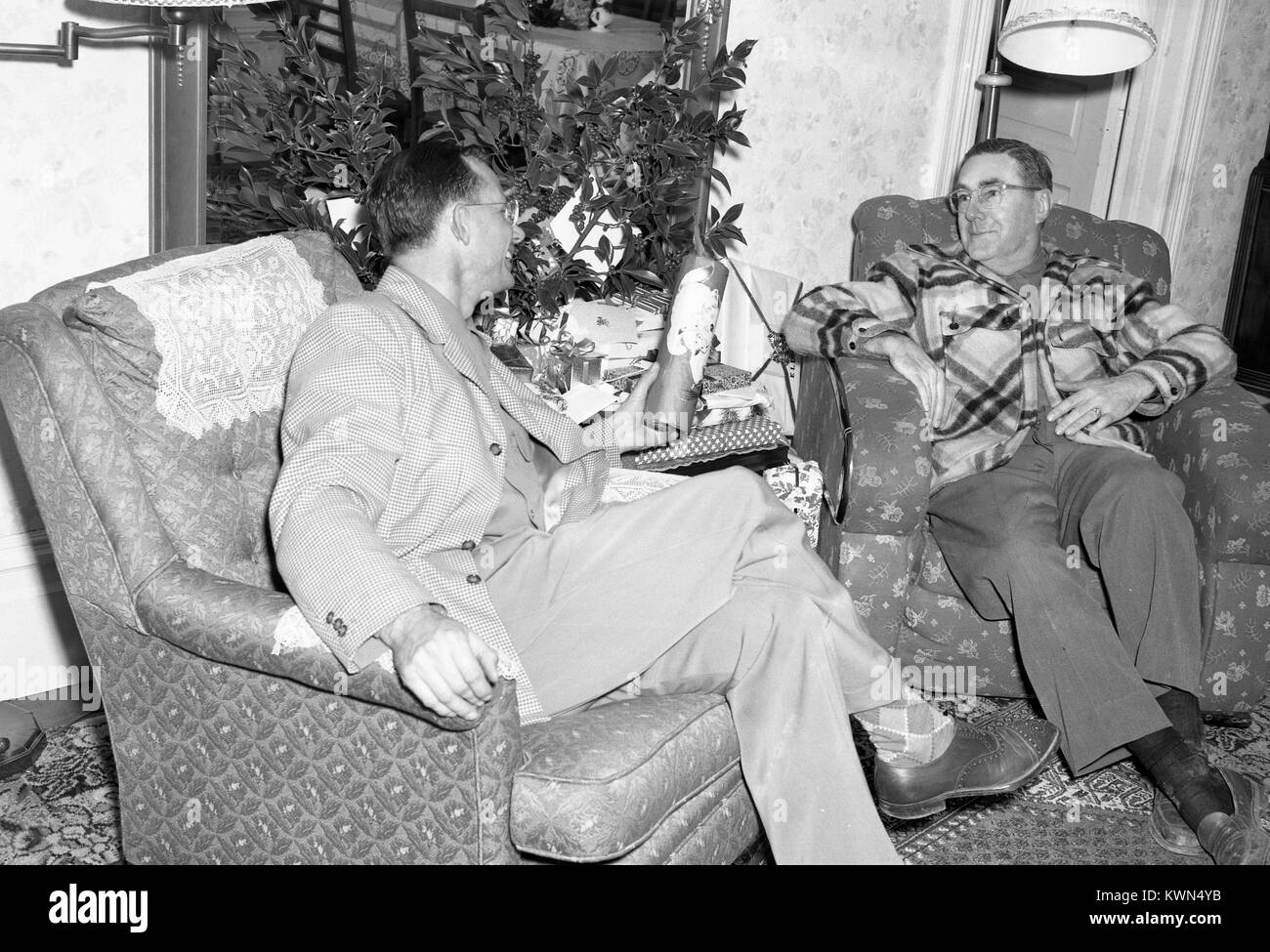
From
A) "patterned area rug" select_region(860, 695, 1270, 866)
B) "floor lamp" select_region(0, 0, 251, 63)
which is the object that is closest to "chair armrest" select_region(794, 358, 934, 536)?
"patterned area rug" select_region(860, 695, 1270, 866)

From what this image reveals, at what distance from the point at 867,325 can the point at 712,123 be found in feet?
1.78

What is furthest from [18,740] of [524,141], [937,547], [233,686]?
[937,547]

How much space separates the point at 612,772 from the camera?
138 cm

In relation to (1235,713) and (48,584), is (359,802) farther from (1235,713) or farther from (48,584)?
A: (1235,713)

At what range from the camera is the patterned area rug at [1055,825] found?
201cm

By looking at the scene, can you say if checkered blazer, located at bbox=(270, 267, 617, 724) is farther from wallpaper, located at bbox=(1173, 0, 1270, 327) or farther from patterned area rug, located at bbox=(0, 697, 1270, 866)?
wallpaper, located at bbox=(1173, 0, 1270, 327)

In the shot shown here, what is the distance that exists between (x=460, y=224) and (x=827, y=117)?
1805mm

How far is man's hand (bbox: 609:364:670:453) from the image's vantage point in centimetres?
197

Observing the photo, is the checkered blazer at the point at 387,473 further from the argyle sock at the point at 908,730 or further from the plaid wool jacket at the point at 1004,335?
the plaid wool jacket at the point at 1004,335

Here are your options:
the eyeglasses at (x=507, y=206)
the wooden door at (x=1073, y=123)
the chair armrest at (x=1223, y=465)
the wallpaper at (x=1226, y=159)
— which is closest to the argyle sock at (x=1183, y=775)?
the chair armrest at (x=1223, y=465)

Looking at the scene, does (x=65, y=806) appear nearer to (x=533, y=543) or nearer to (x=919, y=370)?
(x=533, y=543)

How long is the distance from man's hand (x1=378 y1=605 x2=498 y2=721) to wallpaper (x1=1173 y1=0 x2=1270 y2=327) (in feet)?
12.7

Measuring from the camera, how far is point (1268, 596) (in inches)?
90.6
